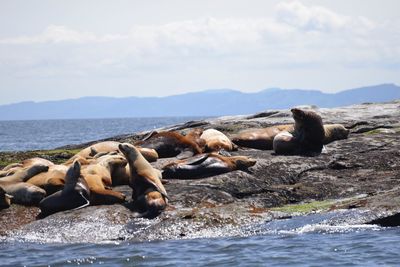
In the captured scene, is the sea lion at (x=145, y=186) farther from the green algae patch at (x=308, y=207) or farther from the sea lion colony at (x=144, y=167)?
the green algae patch at (x=308, y=207)

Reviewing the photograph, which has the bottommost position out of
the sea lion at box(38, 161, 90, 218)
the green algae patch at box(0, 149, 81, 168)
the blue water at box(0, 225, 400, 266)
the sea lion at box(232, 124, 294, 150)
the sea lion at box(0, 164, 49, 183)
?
the blue water at box(0, 225, 400, 266)

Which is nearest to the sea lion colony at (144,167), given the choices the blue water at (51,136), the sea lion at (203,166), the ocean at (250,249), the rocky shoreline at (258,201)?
the sea lion at (203,166)

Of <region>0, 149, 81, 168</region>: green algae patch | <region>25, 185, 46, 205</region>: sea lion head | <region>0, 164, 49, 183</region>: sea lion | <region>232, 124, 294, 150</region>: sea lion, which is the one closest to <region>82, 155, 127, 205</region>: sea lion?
<region>25, 185, 46, 205</region>: sea lion head

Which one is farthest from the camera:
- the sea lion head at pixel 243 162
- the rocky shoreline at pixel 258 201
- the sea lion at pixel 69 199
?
the sea lion head at pixel 243 162

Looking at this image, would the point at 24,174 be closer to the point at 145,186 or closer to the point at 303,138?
the point at 145,186

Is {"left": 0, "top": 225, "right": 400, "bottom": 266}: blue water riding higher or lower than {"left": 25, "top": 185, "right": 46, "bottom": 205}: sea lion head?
lower

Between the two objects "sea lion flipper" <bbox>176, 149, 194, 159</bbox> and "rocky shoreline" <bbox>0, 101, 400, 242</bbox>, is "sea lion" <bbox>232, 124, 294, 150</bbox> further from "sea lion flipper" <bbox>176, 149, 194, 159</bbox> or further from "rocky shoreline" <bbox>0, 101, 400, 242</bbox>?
"sea lion flipper" <bbox>176, 149, 194, 159</bbox>

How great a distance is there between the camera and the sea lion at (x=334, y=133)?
20.3 metres

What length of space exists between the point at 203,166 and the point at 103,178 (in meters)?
2.09

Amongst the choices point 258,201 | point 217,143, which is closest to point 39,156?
point 217,143

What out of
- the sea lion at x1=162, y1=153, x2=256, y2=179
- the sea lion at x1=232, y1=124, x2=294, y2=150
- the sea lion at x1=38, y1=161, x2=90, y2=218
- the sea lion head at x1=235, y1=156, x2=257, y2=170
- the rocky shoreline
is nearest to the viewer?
the rocky shoreline

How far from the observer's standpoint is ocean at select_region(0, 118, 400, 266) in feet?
39.4

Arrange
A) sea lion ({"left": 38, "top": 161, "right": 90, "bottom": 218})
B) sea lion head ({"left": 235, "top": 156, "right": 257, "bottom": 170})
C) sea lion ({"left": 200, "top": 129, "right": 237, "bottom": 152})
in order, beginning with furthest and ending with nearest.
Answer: sea lion ({"left": 200, "top": 129, "right": 237, "bottom": 152}) → sea lion head ({"left": 235, "top": 156, "right": 257, "bottom": 170}) → sea lion ({"left": 38, "top": 161, "right": 90, "bottom": 218})

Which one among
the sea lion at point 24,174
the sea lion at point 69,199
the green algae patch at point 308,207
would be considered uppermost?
the sea lion at point 24,174
